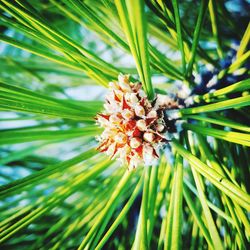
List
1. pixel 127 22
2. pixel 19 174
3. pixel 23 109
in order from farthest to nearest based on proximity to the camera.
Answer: pixel 19 174, pixel 23 109, pixel 127 22

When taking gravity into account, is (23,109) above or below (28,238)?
above

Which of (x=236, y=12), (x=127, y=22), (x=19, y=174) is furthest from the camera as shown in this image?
(x=19, y=174)

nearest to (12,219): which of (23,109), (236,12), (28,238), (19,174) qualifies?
(23,109)

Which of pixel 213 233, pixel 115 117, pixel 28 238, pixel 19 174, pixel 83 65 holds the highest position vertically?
pixel 83 65

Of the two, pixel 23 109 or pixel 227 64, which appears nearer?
pixel 23 109

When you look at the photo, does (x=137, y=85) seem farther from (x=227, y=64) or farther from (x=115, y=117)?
(x=227, y=64)

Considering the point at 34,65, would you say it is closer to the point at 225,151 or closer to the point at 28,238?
the point at 28,238

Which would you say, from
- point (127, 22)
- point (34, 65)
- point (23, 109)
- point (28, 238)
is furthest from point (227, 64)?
point (28, 238)
